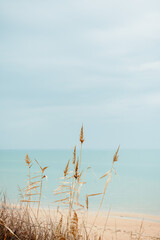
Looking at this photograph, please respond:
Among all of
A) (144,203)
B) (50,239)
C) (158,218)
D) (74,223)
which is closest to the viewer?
(74,223)

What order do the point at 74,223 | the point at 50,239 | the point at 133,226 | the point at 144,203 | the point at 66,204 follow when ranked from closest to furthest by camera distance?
1. the point at 74,223
2. the point at 50,239
3. the point at 66,204
4. the point at 133,226
5. the point at 144,203

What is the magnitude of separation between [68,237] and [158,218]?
9.71 m

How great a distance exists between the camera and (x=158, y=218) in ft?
37.7

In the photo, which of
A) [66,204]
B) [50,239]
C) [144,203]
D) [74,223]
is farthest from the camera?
[144,203]

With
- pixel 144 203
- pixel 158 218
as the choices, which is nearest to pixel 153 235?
pixel 158 218

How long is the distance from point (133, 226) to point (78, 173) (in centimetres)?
624

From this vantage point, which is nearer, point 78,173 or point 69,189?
point 78,173

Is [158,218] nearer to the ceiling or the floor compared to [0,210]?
nearer to the floor

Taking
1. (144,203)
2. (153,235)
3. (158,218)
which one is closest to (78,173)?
(153,235)

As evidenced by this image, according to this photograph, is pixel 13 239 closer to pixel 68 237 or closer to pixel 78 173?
pixel 68 237

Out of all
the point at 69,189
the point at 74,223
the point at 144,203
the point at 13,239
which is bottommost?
the point at 144,203

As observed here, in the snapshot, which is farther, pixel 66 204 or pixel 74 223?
pixel 66 204

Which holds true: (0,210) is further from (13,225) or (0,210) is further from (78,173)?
(78,173)

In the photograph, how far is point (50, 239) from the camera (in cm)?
262
